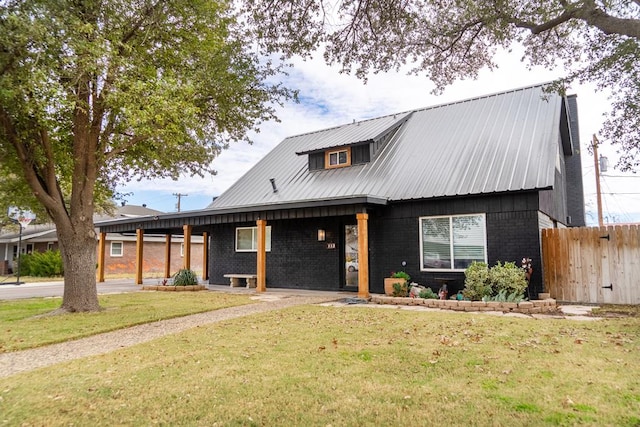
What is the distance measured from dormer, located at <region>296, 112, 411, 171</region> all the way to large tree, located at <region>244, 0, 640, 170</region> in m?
6.37

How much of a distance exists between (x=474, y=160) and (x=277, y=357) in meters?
9.18

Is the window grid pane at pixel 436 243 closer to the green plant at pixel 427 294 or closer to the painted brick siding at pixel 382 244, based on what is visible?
the painted brick siding at pixel 382 244

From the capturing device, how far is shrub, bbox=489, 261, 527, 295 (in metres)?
9.75

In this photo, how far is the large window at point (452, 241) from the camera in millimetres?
11125

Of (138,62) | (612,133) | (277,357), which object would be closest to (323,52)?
(138,62)

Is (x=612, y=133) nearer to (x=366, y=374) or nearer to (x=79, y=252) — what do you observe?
(x=366, y=374)

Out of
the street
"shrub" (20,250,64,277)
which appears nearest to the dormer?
the street

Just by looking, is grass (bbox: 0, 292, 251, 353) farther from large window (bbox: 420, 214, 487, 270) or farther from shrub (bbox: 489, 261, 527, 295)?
shrub (bbox: 489, 261, 527, 295)

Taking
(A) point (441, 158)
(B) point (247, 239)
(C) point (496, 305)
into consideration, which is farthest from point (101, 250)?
(C) point (496, 305)

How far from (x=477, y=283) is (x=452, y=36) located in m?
5.62

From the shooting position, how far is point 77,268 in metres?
9.50

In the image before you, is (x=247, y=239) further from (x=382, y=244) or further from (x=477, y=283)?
(x=477, y=283)

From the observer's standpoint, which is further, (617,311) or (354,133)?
(354,133)

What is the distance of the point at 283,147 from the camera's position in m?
20.1
